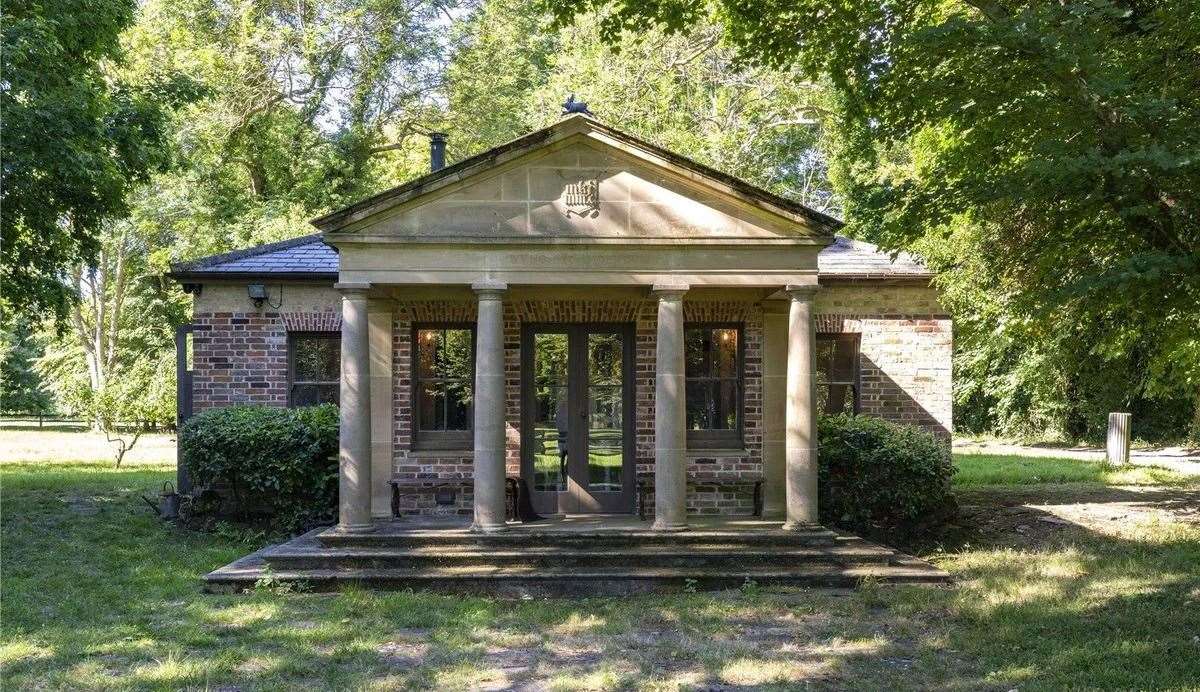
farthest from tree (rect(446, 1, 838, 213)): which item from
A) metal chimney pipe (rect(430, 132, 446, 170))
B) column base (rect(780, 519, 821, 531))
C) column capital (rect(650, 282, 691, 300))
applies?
column base (rect(780, 519, 821, 531))

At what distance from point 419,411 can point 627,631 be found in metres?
5.60

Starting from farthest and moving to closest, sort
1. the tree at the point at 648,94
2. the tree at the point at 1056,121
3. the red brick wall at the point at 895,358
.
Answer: the tree at the point at 648,94 < the red brick wall at the point at 895,358 < the tree at the point at 1056,121

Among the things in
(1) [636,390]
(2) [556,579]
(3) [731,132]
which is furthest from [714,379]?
(3) [731,132]

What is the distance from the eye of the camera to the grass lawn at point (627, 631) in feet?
23.1

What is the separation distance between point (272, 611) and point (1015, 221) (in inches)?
391

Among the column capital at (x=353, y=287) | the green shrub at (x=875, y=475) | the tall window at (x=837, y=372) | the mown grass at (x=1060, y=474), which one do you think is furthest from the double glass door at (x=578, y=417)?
the mown grass at (x=1060, y=474)

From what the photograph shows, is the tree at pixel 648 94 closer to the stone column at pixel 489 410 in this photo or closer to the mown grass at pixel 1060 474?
the mown grass at pixel 1060 474

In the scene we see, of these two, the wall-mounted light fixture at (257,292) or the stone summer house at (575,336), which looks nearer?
the stone summer house at (575,336)

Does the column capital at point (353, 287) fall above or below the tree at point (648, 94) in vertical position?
below

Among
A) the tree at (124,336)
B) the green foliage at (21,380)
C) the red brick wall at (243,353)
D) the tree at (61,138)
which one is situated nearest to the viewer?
the tree at (61,138)

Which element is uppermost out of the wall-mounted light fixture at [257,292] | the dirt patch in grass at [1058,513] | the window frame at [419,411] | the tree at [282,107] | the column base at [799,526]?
the tree at [282,107]

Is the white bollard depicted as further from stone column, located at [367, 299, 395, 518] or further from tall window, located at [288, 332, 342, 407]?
tall window, located at [288, 332, 342, 407]

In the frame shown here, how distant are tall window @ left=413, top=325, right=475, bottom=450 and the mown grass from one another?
360 inches

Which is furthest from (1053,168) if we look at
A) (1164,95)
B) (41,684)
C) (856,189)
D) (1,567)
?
(1,567)
